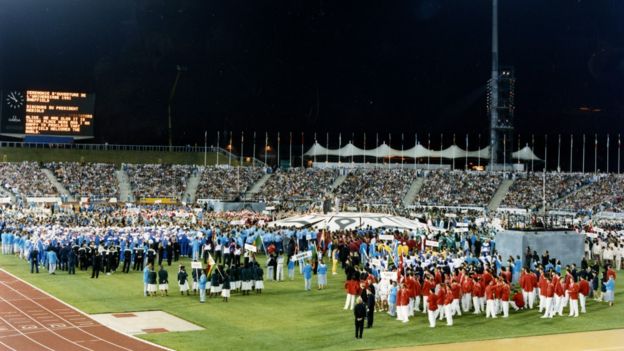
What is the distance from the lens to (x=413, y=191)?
2904 inches

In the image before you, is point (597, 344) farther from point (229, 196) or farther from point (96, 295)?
point (229, 196)

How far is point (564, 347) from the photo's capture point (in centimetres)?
1809

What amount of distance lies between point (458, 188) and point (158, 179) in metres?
31.8

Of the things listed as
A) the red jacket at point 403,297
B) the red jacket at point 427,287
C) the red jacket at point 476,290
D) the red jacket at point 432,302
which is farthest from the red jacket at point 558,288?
the red jacket at point 403,297

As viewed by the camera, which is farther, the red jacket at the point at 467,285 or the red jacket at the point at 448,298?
the red jacket at the point at 467,285

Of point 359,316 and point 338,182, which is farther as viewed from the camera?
point 338,182

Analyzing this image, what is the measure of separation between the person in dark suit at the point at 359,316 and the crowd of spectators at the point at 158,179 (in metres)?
55.7

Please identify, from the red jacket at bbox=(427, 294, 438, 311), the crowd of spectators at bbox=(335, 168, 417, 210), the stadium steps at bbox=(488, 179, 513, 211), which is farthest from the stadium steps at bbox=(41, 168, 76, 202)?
the red jacket at bbox=(427, 294, 438, 311)

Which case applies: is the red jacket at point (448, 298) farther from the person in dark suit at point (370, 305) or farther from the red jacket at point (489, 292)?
the person in dark suit at point (370, 305)

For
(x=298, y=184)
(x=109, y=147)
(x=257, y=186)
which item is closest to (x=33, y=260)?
(x=298, y=184)

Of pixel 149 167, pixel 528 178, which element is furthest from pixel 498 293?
pixel 149 167

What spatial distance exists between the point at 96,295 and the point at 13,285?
14.1ft

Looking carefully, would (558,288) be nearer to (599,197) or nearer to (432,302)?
(432,302)

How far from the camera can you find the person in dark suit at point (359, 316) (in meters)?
18.5
